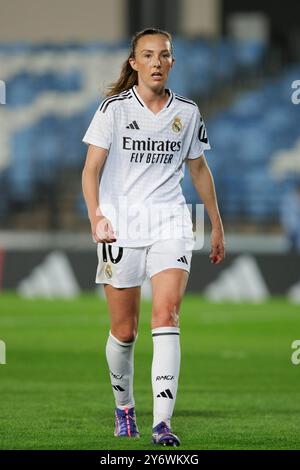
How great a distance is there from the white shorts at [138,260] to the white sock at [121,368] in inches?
15.5

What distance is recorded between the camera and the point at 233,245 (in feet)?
83.6

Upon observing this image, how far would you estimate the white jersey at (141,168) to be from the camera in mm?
7773

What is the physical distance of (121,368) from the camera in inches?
316

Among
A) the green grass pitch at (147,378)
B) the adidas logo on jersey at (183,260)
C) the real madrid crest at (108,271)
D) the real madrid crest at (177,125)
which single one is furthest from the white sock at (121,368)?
the real madrid crest at (177,125)

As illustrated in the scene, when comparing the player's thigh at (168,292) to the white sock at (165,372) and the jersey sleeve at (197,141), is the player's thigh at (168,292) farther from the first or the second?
the jersey sleeve at (197,141)

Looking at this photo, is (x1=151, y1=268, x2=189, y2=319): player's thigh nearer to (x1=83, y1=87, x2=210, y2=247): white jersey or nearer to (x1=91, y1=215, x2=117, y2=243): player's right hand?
(x1=83, y1=87, x2=210, y2=247): white jersey

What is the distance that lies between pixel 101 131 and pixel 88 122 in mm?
20396

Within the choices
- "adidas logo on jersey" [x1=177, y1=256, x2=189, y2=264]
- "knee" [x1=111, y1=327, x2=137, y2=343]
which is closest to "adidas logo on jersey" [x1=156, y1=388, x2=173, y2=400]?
"knee" [x1=111, y1=327, x2=137, y2=343]

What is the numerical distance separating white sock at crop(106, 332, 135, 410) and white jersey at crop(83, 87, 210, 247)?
2.01 ft

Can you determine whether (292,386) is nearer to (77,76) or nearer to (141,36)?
(141,36)

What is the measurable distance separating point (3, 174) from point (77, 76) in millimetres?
2881

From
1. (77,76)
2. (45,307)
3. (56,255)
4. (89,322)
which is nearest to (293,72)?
(77,76)

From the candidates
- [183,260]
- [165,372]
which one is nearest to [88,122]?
[183,260]

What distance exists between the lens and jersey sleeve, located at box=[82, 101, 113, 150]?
7.71 meters
